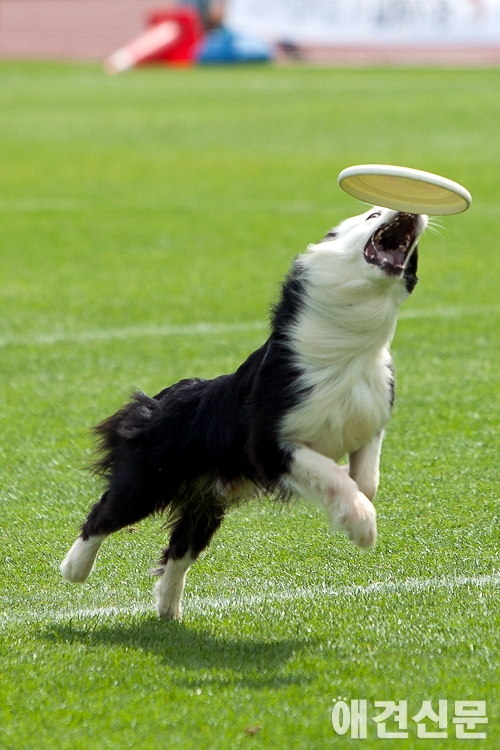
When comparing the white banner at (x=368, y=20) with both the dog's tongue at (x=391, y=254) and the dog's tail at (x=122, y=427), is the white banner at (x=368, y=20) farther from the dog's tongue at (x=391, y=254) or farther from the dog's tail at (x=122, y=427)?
the dog's tongue at (x=391, y=254)

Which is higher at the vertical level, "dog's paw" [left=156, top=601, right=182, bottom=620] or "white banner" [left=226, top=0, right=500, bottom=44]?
"dog's paw" [left=156, top=601, right=182, bottom=620]

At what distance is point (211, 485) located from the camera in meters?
3.99

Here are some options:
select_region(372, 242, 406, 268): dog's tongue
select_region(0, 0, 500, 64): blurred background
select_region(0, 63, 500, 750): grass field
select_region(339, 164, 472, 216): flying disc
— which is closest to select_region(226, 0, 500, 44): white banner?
select_region(0, 0, 500, 64): blurred background

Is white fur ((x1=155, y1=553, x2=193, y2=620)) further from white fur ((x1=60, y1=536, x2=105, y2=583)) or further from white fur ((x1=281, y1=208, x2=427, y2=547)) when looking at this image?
white fur ((x1=281, y1=208, x2=427, y2=547))

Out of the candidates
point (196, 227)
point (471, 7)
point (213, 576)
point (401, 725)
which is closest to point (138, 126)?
point (196, 227)

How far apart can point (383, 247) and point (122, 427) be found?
46.4 inches

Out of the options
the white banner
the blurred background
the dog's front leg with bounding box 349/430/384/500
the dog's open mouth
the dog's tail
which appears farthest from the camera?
the blurred background

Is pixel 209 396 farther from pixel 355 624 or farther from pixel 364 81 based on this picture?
pixel 364 81

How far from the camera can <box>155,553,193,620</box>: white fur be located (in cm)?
399

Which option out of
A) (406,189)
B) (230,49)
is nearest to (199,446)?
(406,189)

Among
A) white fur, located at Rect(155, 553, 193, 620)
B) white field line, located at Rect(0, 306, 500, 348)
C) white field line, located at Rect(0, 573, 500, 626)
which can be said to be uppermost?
white fur, located at Rect(155, 553, 193, 620)

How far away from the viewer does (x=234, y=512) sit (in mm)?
4941

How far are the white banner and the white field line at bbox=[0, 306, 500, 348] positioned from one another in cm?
2505

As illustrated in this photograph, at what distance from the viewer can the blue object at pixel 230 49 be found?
32.4 m
